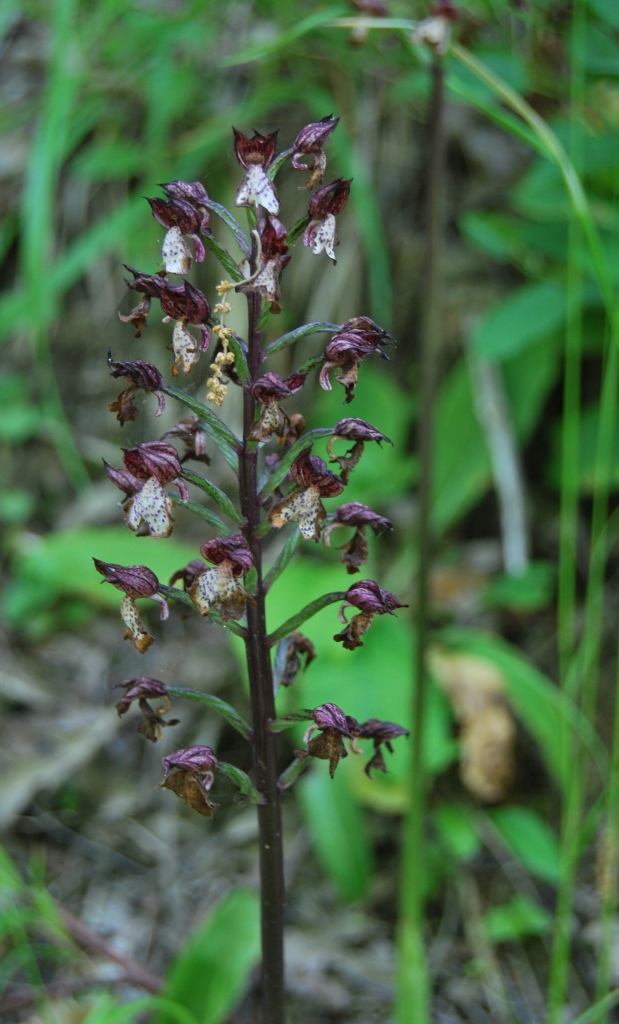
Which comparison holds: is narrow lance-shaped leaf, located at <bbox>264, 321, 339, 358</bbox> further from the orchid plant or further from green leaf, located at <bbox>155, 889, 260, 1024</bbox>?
green leaf, located at <bbox>155, 889, 260, 1024</bbox>

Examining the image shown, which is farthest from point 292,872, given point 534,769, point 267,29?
point 267,29

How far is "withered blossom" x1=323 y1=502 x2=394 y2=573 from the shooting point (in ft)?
2.96

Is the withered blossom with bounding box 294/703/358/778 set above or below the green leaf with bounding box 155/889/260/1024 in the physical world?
above

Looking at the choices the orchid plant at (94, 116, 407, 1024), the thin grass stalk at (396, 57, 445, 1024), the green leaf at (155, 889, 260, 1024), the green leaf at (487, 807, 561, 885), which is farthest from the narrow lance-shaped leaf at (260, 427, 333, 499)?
the green leaf at (487, 807, 561, 885)

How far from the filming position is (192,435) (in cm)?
94

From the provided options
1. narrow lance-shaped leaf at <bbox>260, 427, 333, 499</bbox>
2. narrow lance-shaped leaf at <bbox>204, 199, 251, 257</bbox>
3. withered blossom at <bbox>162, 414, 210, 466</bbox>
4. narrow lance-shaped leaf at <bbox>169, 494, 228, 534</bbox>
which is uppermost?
narrow lance-shaped leaf at <bbox>204, 199, 251, 257</bbox>

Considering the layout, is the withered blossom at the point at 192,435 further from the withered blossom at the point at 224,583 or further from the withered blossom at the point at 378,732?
the withered blossom at the point at 378,732

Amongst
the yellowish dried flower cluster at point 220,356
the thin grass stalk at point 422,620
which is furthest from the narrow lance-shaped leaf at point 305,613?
the thin grass stalk at point 422,620

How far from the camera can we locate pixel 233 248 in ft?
9.16

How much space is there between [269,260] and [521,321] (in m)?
1.55

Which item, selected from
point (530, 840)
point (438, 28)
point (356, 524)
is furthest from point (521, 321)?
point (356, 524)

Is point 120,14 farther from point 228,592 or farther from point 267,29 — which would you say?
point 228,592

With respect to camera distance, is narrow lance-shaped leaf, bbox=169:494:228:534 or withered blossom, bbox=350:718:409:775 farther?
withered blossom, bbox=350:718:409:775

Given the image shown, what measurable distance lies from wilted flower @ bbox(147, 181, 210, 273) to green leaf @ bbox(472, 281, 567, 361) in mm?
1428
